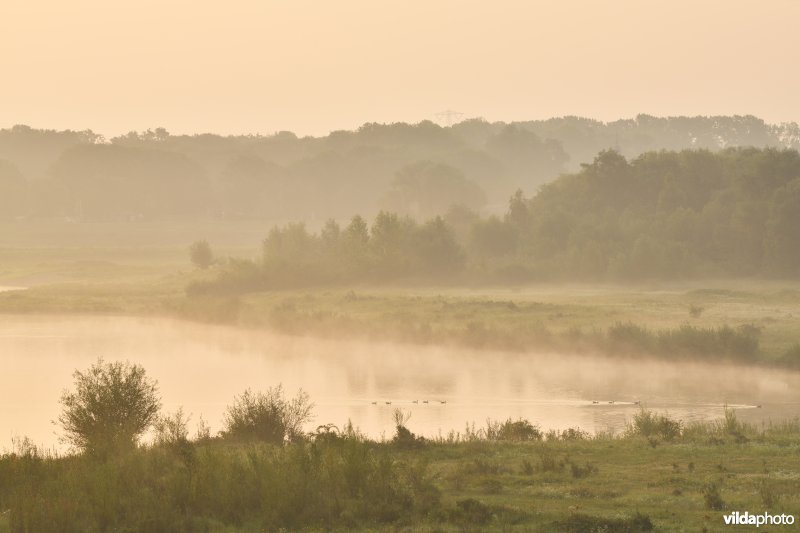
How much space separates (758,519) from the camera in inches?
692

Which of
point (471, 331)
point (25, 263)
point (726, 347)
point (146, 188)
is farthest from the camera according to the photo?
point (146, 188)

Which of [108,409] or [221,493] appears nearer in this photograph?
[221,493]

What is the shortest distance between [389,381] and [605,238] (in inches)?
2068

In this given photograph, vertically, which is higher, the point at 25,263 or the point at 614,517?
the point at 25,263

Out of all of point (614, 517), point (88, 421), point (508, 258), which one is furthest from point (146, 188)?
point (614, 517)

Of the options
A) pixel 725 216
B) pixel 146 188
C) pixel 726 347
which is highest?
pixel 146 188

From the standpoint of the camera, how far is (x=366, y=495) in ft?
63.1

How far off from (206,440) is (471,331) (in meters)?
37.3

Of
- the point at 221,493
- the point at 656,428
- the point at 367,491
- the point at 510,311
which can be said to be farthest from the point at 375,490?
the point at 510,311

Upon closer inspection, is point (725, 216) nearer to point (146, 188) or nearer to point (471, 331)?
point (471, 331)

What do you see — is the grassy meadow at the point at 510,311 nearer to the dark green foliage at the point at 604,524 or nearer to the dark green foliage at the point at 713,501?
the dark green foliage at the point at 713,501

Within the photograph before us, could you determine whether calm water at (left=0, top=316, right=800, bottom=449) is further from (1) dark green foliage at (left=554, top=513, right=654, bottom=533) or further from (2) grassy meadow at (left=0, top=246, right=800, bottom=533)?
(1) dark green foliage at (left=554, top=513, right=654, bottom=533)

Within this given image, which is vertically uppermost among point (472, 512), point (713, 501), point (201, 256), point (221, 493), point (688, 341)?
point (201, 256)

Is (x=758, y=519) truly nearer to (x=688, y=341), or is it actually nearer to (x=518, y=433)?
(x=518, y=433)
